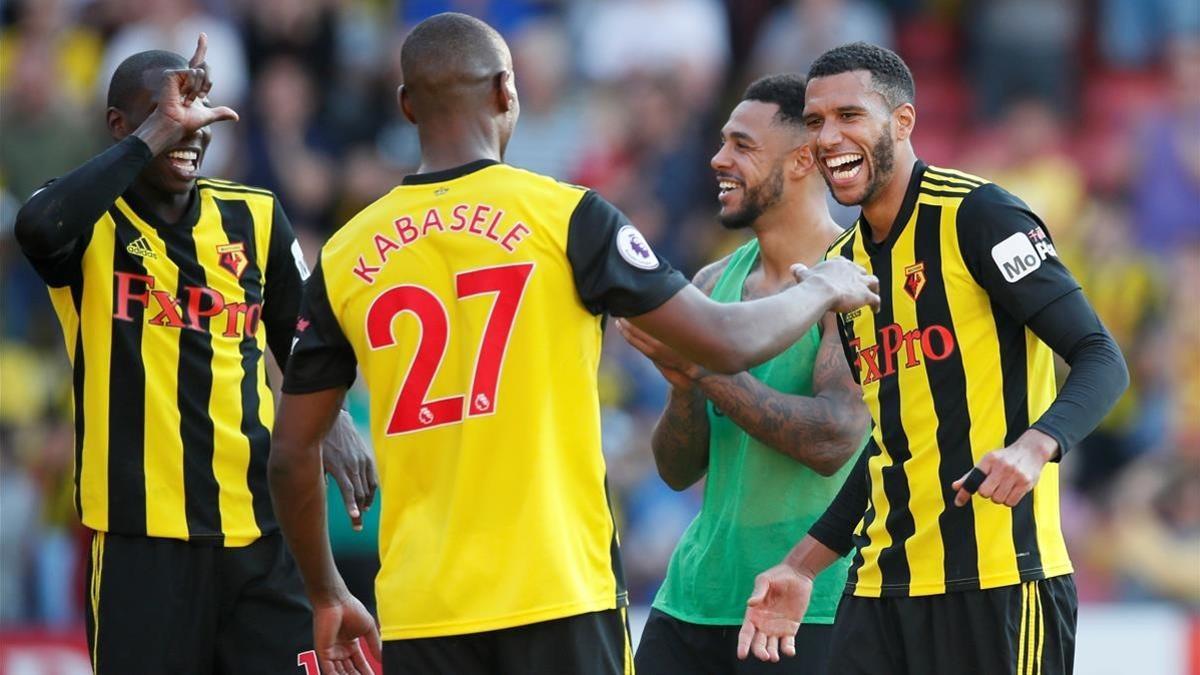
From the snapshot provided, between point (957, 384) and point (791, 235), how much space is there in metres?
1.42

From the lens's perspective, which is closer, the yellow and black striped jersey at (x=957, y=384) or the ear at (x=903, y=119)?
the yellow and black striped jersey at (x=957, y=384)

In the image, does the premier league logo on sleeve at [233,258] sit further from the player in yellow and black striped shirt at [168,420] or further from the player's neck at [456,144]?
the player's neck at [456,144]

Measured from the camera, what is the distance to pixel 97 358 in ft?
19.8

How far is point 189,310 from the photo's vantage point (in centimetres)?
612

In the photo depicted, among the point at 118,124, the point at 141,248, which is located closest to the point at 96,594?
the point at 141,248

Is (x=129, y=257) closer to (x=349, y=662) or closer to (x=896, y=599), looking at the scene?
(x=349, y=662)

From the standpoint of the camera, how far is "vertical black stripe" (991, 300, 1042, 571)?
546 centimetres

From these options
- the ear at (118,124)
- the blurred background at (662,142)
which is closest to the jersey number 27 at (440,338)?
the ear at (118,124)

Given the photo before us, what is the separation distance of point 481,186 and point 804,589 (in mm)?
1880

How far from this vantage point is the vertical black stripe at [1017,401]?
17.9 feet

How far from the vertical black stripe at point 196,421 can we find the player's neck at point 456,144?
4.76 ft

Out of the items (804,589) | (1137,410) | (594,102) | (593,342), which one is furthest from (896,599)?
(594,102)

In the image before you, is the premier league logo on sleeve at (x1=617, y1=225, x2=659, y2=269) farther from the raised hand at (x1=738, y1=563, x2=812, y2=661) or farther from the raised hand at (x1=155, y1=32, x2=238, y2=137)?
the raised hand at (x1=155, y1=32, x2=238, y2=137)

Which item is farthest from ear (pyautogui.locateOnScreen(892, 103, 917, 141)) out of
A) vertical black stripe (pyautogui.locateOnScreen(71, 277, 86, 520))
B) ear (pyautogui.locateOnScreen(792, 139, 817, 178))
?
vertical black stripe (pyautogui.locateOnScreen(71, 277, 86, 520))
